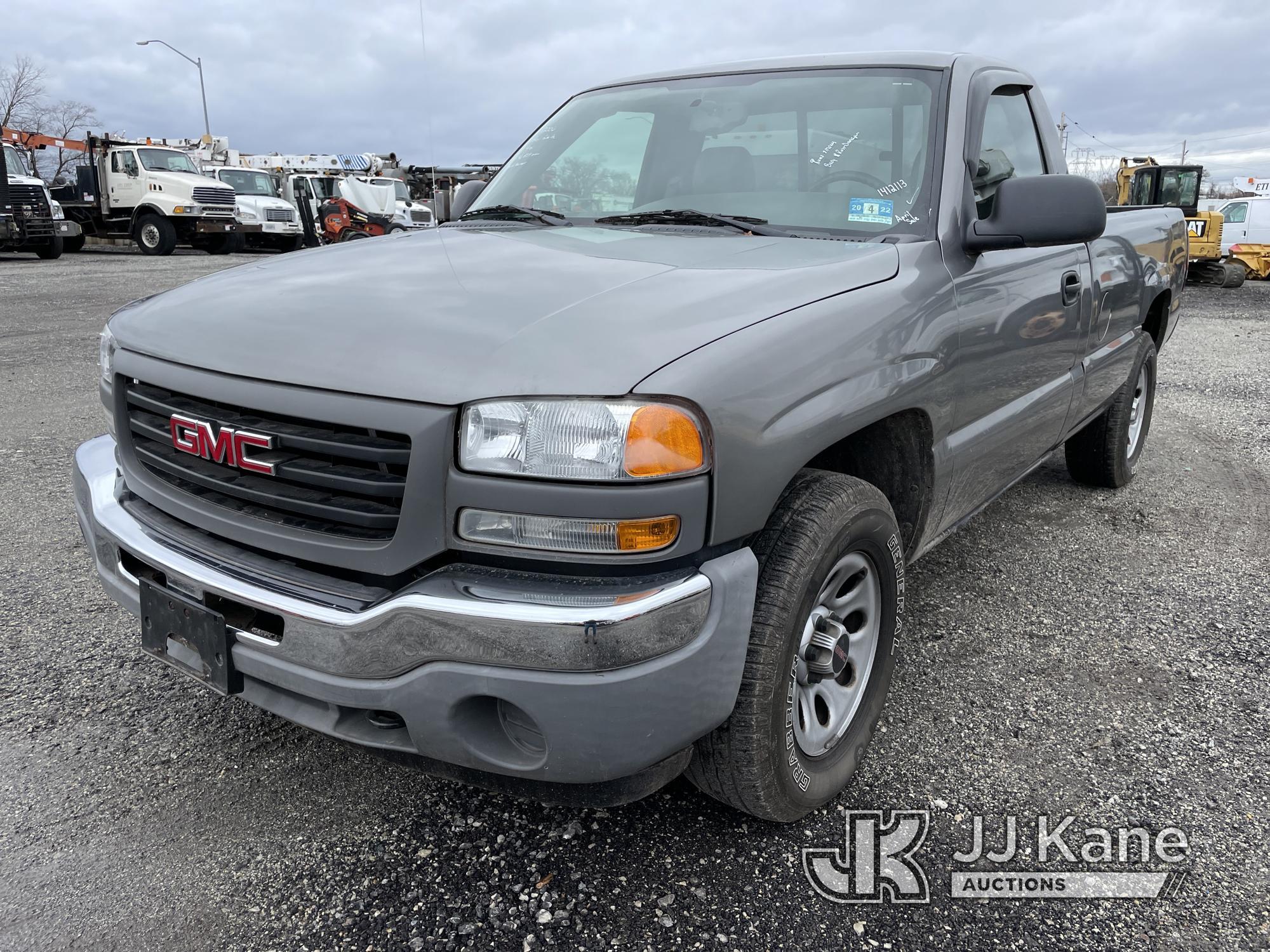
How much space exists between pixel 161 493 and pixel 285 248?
27162 mm

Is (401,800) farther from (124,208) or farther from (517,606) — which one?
(124,208)

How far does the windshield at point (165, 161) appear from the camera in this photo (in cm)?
2205

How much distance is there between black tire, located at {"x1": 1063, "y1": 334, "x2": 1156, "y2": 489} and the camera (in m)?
4.52

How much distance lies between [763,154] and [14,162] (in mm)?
21753

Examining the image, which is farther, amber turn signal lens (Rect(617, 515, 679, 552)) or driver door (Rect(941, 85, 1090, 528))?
driver door (Rect(941, 85, 1090, 528))

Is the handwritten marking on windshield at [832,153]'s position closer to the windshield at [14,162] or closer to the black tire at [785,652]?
the black tire at [785,652]

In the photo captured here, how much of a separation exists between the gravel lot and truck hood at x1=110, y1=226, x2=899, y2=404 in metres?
1.07

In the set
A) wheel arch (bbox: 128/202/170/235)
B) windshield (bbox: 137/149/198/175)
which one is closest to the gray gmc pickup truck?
wheel arch (bbox: 128/202/170/235)

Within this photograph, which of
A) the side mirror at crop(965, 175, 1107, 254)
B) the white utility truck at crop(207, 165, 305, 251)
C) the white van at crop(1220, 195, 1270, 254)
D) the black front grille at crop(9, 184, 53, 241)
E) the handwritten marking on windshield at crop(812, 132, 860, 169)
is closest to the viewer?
the side mirror at crop(965, 175, 1107, 254)

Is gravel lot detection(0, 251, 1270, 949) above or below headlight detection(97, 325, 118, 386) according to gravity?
below

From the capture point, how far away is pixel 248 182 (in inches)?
1008

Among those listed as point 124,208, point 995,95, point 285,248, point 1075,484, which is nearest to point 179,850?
point 995,95

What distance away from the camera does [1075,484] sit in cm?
498

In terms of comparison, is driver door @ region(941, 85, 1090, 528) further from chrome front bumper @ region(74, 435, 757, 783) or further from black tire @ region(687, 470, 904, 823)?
chrome front bumper @ region(74, 435, 757, 783)
